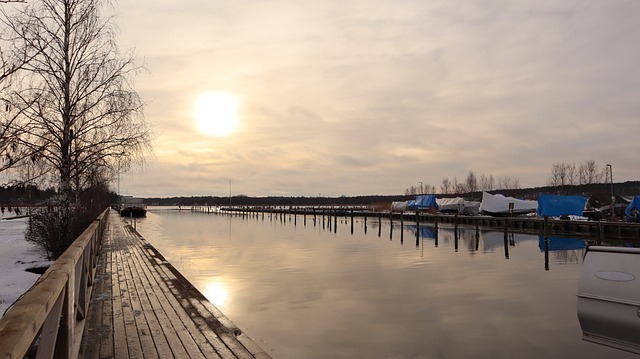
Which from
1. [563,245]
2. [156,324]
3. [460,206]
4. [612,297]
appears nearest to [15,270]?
[156,324]

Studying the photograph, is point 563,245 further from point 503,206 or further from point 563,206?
point 503,206

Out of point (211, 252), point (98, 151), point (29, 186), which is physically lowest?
point (211, 252)

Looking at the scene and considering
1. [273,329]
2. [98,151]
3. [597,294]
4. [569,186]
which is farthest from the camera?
[569,186]

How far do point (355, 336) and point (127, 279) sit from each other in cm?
712

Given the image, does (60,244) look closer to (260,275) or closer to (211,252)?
(260,275)

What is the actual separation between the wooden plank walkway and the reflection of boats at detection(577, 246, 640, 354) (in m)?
7.35

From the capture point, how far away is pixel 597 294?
31.0 ft

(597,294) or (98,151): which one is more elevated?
(98,151)

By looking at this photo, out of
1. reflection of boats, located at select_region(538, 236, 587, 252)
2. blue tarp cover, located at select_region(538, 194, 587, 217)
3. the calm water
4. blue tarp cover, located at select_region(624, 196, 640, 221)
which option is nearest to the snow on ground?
the calm water

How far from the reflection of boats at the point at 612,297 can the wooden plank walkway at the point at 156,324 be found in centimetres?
735

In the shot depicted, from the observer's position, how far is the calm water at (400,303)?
9.52 metres

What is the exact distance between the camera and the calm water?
9516 mm

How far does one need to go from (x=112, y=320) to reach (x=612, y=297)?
9.98 m

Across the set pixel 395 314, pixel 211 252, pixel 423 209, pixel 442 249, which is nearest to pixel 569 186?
pixel 423 209
